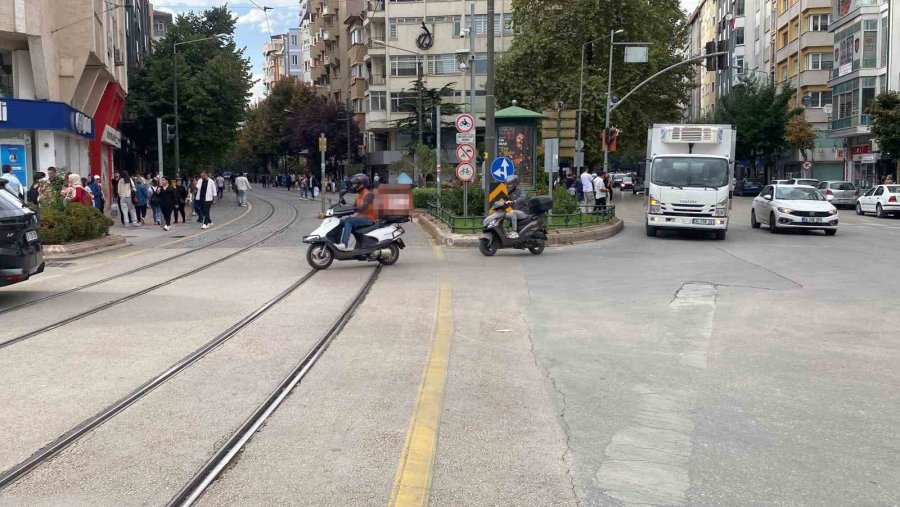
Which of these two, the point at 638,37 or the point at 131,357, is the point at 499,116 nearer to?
the point at 131,357

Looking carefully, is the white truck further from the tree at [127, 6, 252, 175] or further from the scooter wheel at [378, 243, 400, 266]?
the tree at [127, 6, 252, 175]

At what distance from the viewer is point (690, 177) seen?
23.1 m

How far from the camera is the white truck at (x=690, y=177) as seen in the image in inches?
886

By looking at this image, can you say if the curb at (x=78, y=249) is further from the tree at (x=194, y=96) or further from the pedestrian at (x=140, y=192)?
the tree at (x=194, y=96)

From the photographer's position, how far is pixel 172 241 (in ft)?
75.0

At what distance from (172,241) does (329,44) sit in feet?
260

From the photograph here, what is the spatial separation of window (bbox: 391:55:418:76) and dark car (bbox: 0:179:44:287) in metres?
59.7

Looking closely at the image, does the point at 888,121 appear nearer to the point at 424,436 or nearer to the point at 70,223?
the point at 70,223

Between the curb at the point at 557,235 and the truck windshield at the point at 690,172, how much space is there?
190 cm

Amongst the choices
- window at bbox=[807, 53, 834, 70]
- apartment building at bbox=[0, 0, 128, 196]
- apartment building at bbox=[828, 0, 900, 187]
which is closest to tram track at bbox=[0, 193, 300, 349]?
apartment building at bbox=[0, 0, 128, 196]

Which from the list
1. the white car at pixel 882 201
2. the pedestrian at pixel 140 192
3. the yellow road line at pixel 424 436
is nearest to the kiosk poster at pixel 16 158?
the pedestrian at pixel 140 192

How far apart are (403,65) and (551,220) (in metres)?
49.8

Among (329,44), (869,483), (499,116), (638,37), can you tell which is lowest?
(869,483)

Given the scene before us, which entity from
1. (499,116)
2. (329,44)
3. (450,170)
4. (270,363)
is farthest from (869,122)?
(329,44)
